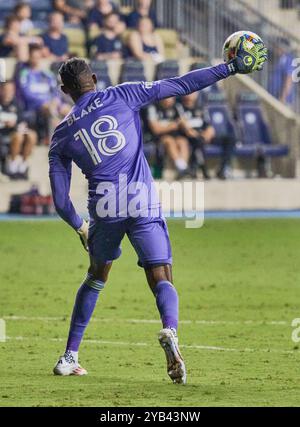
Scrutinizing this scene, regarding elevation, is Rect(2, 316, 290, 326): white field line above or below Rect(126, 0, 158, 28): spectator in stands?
below

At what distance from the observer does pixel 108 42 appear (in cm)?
2816

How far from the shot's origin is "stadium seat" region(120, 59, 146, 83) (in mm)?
27359

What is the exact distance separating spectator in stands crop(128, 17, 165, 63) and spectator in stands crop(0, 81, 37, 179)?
3.50m

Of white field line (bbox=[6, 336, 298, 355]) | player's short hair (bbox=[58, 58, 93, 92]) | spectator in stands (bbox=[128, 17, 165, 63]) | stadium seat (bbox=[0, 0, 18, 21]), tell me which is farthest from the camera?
stadium seat (bbox=[0, 0, 18, 21])

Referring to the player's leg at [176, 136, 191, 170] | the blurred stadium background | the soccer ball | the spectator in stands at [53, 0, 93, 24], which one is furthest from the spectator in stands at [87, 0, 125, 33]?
the soccer ball

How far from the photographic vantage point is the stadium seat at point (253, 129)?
92.0 feet

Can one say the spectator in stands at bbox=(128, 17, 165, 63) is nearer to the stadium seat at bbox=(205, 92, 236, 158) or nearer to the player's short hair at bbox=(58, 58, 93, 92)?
the stadium seat at bbox=(205, 92, 236, 158)

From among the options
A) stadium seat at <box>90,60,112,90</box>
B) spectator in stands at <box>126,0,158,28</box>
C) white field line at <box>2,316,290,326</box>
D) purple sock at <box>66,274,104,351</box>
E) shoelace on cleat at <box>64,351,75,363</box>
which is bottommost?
shoelace on cleat at <box>64,351,75,363</box>

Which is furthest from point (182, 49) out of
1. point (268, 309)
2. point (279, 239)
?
point (268, 309)

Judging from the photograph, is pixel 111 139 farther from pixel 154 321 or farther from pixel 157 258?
pixel 154 321

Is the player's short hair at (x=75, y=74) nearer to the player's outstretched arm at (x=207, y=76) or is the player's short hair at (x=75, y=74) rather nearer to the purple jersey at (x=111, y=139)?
the purple jersey at (x=111, y=139)

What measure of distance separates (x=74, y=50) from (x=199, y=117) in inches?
131

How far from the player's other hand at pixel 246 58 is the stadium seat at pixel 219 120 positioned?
58.7ft
